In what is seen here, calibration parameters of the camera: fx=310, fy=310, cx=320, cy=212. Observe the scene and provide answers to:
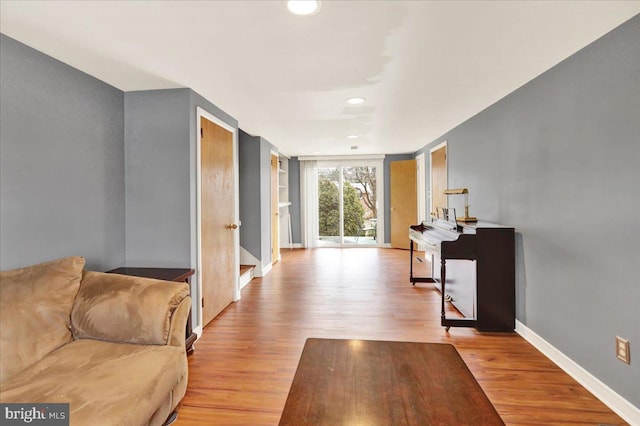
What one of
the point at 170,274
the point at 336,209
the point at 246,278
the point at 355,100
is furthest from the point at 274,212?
the point at 170,274

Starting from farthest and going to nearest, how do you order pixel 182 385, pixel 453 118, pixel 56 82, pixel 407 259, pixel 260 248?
pixel 407 259 → pixel 260 248 → pixel 453 118 → pixel 56 82 → pixel 182 385

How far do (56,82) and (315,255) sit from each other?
16.8ft

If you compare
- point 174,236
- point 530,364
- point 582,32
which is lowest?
point 530,364

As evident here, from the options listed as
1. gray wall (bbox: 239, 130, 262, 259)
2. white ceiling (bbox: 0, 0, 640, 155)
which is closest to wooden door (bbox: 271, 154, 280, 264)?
gray wall (bbox: 239, 130, 262, 259)

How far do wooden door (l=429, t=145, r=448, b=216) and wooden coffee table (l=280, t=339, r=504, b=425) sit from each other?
4024mm

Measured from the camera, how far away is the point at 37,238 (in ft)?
6.63

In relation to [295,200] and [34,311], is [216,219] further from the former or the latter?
[295,200]

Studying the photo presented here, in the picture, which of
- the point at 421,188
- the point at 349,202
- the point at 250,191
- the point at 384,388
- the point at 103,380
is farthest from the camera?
the point at 349,202

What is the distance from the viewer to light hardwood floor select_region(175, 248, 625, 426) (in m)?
1.83

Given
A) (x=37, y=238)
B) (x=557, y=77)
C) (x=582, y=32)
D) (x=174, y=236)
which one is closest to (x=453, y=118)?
(x=557, y=77)

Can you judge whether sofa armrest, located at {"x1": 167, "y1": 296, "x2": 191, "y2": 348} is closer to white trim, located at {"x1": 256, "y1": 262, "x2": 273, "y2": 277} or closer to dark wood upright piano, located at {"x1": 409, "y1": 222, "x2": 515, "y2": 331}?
dark wood upright piano, located at {"x1": 409, "y1": 222, "x2": 515, "y2": 331}

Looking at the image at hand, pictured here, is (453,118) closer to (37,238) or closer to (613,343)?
(613,343)

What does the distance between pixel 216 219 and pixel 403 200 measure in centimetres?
492

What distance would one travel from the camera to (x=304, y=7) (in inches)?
62.0
